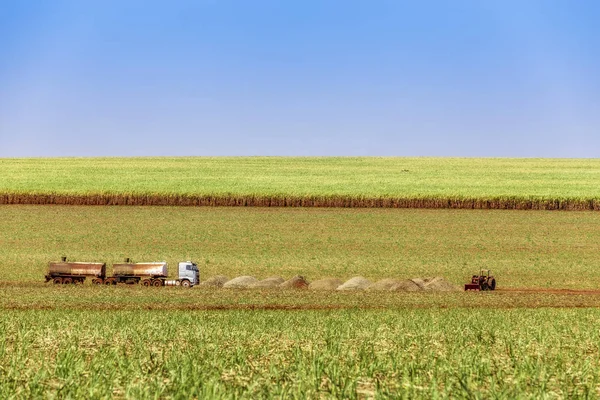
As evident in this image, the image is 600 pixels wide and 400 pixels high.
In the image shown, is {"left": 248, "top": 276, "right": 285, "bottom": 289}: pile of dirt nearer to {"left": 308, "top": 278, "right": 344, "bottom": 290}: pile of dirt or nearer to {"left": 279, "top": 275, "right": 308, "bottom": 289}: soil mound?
{"left": 279, "top": 275, "right": 308, "bottom": 289}: soil mound

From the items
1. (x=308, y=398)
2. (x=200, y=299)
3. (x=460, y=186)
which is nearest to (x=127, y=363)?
(x=308, y=398)

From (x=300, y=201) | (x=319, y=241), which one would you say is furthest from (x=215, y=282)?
(x=300, y=201)

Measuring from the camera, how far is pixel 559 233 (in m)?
64.0

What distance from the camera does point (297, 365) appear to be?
9625 millimetres

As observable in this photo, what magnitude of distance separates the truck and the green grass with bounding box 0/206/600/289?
11.0 ft

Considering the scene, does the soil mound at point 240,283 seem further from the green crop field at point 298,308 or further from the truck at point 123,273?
the truck at point 123,273

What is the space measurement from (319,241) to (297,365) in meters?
50.8

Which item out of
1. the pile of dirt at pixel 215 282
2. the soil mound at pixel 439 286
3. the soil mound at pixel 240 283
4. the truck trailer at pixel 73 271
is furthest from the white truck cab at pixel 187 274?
the soil mound at pixel 439 286

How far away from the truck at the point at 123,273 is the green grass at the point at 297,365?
29929 mm

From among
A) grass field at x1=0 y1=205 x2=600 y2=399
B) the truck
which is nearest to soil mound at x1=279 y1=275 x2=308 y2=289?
grass field at x1=0 y1=205 x2=600 y2=399

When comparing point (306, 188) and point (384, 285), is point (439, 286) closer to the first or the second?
point (384, 285)

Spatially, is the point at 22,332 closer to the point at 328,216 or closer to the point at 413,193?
the point at 328,216

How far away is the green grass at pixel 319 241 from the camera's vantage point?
51156 millimetres

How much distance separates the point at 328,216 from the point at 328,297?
118 feet
